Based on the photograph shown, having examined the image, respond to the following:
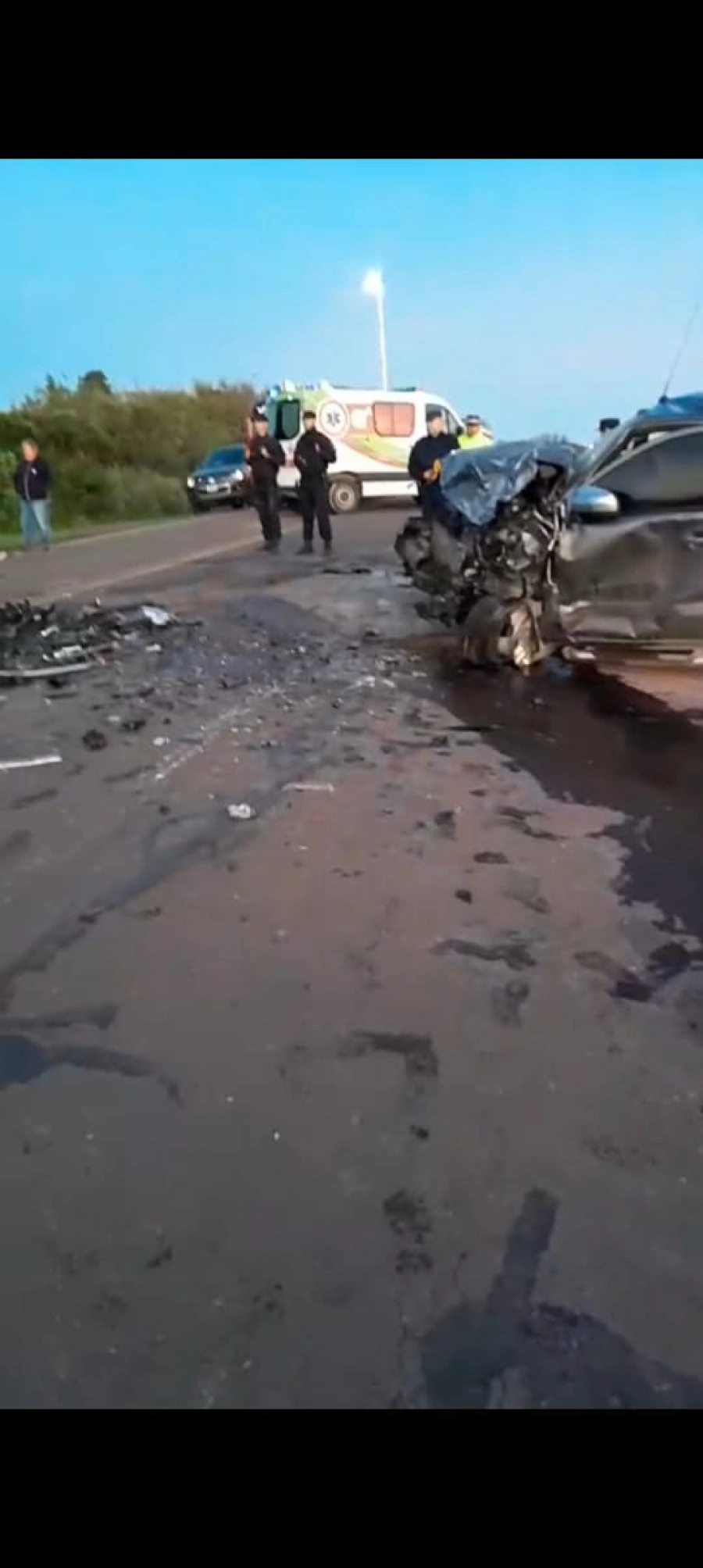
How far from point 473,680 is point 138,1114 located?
17.5 feet

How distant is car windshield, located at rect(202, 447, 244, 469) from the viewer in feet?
101

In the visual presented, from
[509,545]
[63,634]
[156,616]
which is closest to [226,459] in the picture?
[156,616]

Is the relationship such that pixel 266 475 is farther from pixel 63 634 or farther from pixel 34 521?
pixel 63 634

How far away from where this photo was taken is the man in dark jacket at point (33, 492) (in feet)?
58.4

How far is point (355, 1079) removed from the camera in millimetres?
2807

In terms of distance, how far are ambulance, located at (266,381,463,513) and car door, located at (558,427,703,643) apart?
1718cm

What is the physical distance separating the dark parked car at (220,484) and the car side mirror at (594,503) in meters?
23.7

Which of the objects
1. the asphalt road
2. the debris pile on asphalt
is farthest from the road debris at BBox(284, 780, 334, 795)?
the debris pile on asphalt

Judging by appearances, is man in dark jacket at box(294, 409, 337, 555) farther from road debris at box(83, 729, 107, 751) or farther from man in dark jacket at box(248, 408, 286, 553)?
road debris at box(83, 729, 107, 751)

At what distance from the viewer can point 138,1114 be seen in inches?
106

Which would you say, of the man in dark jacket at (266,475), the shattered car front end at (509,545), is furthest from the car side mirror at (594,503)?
the man in dark jacket at (266,475)

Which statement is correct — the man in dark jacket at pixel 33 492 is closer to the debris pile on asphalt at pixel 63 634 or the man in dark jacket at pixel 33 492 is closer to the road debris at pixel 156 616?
the debris pile on asphalt at pixel 63 634

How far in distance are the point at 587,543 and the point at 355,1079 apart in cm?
513
